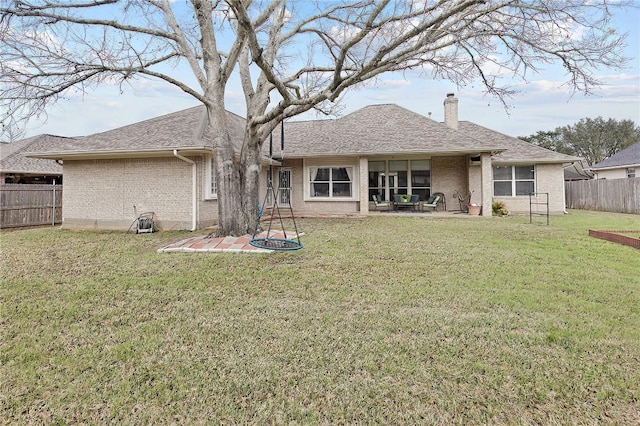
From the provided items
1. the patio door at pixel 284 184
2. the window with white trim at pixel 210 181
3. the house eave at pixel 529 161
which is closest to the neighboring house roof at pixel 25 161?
the window with white trim at pixel 210 181

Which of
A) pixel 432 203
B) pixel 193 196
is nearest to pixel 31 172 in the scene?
pixel 193 196

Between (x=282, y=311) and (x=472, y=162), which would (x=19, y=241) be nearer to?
(x=282, y=311)

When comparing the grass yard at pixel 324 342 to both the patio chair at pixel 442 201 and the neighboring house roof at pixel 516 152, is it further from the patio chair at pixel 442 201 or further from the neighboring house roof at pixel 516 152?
the neighboring house roof at pixel 516 152

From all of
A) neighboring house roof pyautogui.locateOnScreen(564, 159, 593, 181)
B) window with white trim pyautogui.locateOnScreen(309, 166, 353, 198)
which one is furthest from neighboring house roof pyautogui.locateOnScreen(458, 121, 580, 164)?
neighboring house roof pyautogui.locateOnScreen(564, 159, 593, 181)

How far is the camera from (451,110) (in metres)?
15.2

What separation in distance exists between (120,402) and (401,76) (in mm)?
8227

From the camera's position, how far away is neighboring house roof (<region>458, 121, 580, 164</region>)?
48.1 feet

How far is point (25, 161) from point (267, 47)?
1600 cm

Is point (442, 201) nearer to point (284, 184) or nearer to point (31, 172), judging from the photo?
point (284, 184)

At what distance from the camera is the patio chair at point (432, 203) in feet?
47.1

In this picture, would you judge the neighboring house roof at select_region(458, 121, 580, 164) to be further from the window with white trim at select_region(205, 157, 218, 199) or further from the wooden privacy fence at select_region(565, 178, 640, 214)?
the window with white trim at select_region(205, 157, 218, 199)

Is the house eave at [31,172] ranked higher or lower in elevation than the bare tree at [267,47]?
lower

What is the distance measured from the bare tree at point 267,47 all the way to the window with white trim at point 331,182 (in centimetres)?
578

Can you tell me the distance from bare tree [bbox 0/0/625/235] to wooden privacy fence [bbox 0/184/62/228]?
631 cm
